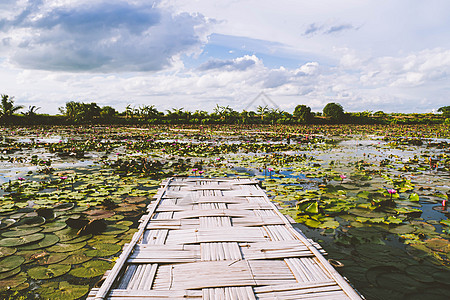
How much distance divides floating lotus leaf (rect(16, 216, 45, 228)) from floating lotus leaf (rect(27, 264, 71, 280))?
116 cm

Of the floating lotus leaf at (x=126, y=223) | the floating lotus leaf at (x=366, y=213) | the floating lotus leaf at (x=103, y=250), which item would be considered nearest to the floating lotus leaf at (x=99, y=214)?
the floating lotus leaf at (x=126, y=223)

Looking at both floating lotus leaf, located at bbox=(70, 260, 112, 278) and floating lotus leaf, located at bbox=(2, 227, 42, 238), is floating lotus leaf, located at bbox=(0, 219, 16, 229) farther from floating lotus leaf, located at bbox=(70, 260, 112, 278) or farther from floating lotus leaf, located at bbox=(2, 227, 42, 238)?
floating lotus leaf, located at bbox=(70, 260, 112, 278)

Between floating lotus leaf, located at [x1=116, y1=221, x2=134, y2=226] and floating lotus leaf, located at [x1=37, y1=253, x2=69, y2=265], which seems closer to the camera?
floating lotus leaf, located at [x1=37, y1=253, x2=69, y2=265]

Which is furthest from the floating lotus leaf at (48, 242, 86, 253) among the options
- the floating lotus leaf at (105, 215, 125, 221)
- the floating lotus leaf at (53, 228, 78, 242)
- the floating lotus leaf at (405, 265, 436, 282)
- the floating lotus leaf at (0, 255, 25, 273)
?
the floating lotus leaf at (405, 265, 436, 282)

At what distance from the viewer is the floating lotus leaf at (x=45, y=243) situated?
312 centimetres

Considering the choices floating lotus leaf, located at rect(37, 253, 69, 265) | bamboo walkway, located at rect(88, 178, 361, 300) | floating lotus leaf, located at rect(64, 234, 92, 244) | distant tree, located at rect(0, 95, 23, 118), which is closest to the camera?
bamboo walkway, located at rect(88, 178, 361, 300)

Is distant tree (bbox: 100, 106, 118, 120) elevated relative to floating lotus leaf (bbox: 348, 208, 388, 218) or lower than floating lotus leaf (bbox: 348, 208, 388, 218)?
elevated

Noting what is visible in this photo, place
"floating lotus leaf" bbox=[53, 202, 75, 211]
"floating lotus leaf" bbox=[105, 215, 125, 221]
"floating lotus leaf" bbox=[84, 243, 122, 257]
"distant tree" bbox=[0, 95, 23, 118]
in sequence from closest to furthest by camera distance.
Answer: "floating lotus leaf" bbox=[84, 243, 122, 257], "floating lotus leaf" bbox=[105, 215, 125, 221], "floating lotus leaf" bbox=[53, 202, 75, 211], "distant tree" bbox=[0, 95, 23, 118]

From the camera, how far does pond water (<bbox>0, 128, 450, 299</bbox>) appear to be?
2631mm

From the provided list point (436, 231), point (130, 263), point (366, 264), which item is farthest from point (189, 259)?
point (436, 231)

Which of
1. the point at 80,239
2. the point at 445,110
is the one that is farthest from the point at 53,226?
the point at 445,110

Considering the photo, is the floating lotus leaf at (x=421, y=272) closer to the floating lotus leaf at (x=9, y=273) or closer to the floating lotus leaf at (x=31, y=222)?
the floating lotus leaf at (x=9, y=273)

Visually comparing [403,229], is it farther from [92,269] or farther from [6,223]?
[6,223]

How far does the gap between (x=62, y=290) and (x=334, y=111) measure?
129ft
